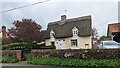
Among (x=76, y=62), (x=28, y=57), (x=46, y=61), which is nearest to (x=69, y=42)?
(x=28, y=57)

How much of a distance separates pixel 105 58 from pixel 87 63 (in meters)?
1.60

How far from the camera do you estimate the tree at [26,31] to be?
40500 mm

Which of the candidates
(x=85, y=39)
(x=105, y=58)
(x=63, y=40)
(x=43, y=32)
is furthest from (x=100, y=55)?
(x=43, y=32)

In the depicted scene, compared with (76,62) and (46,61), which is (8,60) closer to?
(46,61)

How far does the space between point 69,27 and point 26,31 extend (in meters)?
8.61

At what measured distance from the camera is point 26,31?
40531mm

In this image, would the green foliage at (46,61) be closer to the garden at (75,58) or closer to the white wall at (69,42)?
the garden at (75,58)

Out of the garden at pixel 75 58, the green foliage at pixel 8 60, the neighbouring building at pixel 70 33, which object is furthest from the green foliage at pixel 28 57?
the neighbouring building at pixel 70 33

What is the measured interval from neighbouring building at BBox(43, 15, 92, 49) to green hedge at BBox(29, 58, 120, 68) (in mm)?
19072

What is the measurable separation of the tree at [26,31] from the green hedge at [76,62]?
18321 mm

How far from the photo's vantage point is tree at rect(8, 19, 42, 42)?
133 feet

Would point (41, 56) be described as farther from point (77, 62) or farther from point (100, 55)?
point (100, 55)

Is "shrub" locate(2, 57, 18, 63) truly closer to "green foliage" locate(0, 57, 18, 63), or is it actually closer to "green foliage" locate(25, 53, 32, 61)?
"green foliage" locate(0, 57, 18, 63)

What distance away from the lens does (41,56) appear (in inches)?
903
